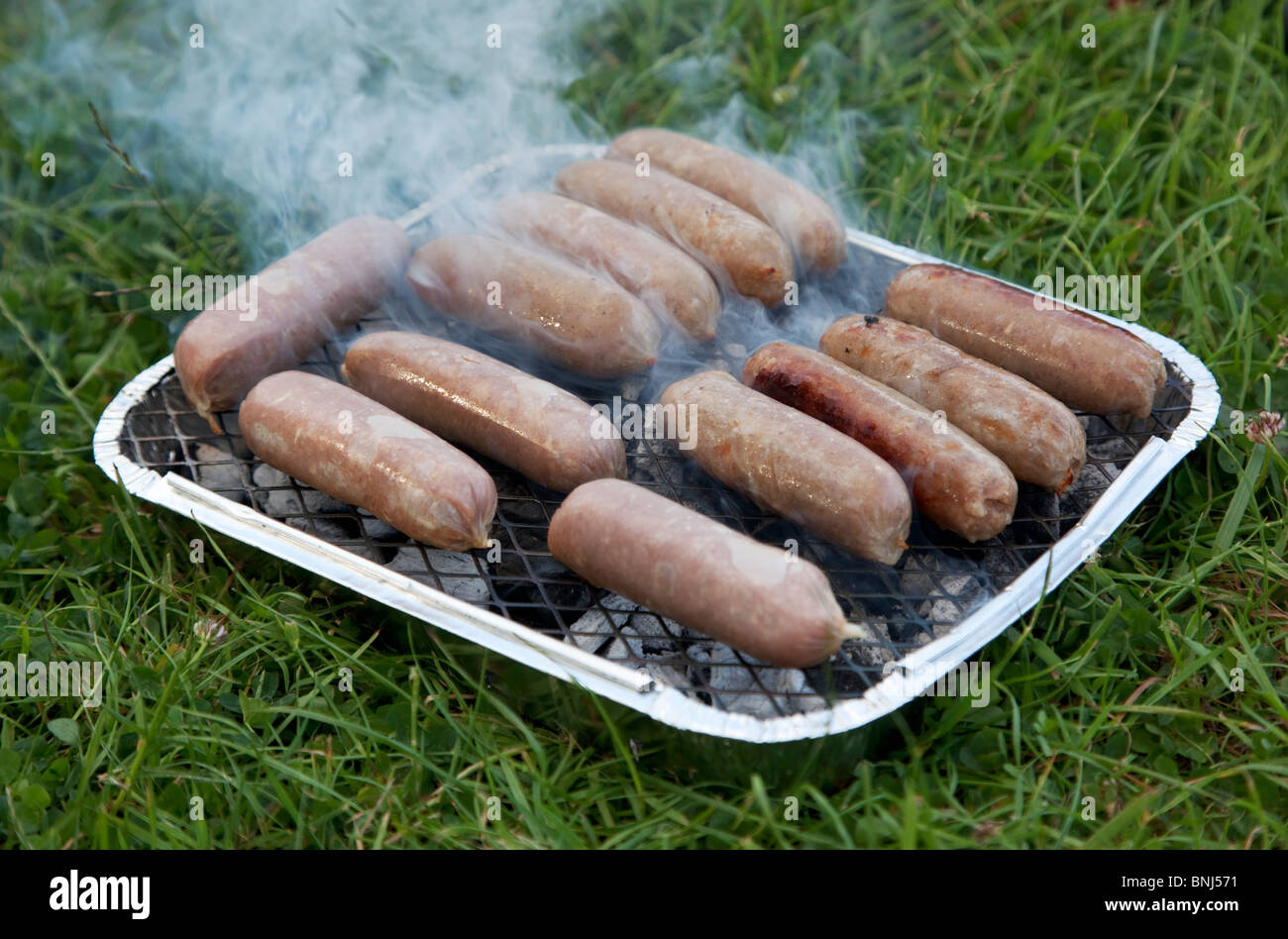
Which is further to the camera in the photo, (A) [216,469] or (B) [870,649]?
(A) [216,469]

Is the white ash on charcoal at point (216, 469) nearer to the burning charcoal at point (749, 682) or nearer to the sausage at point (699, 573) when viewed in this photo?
the sausage at point (699, 573)

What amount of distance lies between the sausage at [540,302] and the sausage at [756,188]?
33.7 inches

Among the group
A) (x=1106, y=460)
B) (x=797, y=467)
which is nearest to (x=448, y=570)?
(x=797, y=467)

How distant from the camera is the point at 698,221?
457 centimetres

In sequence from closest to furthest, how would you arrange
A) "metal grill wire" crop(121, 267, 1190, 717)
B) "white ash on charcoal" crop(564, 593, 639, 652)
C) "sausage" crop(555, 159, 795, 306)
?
"metal grill wire" crop(121, 267, 1190, 717)
"white ash on charcoal" crop(564, 593, 639, 652)
"sausage" crop(555, 159, 795, 306)

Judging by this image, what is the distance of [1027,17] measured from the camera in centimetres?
661

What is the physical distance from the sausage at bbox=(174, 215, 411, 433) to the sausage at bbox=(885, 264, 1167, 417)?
2067 millimetres

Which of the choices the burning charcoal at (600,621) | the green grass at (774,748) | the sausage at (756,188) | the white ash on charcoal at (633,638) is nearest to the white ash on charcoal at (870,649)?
the green grass at (774,748)

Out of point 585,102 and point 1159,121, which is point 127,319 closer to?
point 585,102

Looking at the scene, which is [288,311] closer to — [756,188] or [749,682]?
[756,188]

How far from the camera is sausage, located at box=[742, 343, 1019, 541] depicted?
135 inches

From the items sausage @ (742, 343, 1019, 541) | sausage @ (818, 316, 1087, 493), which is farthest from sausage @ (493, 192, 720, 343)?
sausage @ (818, 316, 1087, 493)

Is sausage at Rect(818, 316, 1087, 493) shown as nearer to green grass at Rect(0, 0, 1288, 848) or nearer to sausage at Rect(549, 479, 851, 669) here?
green grass at Rect(0, 0, 1288, 848)

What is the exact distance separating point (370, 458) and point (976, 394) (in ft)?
6.57
